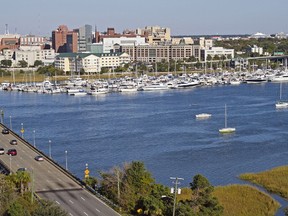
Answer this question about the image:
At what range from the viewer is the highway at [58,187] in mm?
5736

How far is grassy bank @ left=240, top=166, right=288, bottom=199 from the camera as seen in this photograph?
7.56 m

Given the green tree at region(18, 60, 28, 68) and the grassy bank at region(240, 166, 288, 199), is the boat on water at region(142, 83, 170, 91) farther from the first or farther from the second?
the grassy bank at region(240, 166, 288, 199)

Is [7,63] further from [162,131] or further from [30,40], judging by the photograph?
[162,131]

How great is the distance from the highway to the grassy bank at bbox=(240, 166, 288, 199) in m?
2.50

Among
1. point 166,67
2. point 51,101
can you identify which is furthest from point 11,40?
point 51,101

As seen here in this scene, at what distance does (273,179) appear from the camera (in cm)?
798

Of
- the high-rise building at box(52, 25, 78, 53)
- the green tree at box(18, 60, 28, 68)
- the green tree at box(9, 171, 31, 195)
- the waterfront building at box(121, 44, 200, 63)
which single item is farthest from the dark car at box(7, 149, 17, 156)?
the high-rise building at box(52, 25, 78, 53)

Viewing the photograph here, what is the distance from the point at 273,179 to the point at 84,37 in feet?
113

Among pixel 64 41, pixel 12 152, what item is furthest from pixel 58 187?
pixel 64 41

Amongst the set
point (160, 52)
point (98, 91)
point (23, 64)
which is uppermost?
point (160, 52)

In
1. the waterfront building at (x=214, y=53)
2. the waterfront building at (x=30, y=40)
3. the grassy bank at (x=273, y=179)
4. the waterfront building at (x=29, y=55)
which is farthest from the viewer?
the waterfront building at (x=30, y=40)

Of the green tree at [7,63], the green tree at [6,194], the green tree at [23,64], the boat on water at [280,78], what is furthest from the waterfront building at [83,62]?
the green tree at [6,194]

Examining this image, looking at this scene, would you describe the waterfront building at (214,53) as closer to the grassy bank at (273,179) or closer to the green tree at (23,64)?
the green tree at (23,64)

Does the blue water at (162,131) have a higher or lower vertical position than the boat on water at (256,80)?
lower
